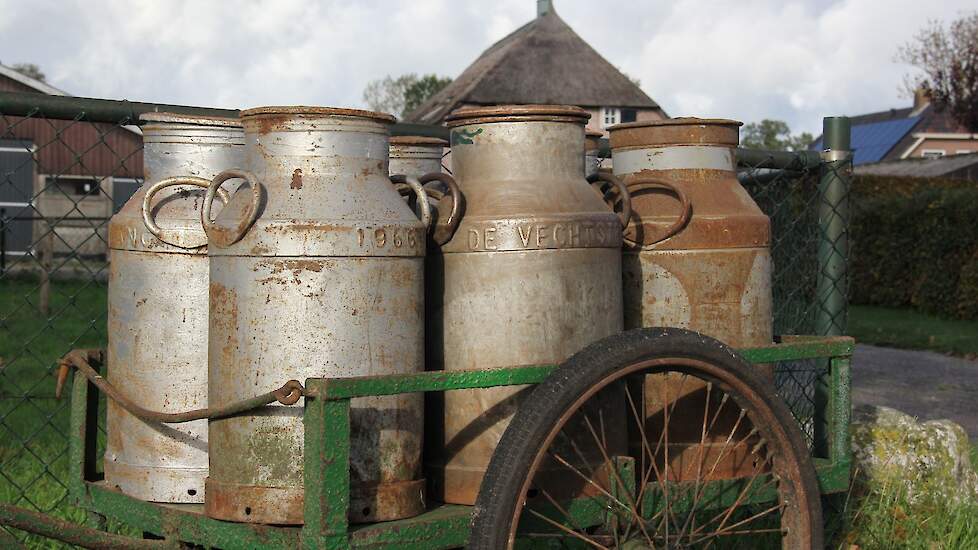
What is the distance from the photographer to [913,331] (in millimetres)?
12930

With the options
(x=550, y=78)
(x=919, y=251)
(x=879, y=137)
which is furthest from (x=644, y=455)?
(x=879, y=137)

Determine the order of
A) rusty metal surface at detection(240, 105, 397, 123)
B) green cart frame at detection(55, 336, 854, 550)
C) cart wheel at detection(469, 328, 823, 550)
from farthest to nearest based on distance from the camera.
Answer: rusty metal surface at detection(240, 105, 397, 123) → cart wheel at detection(469, 328, 823, 550) → green cart frame at detection(55, 336, 854, 550)

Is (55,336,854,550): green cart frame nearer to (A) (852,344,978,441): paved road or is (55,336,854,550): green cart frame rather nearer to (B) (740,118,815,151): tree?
(A) (852,344,978,441): paved road

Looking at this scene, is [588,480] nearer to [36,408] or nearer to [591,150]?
[591,150]

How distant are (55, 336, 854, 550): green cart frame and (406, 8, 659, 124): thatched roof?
97.4 ft

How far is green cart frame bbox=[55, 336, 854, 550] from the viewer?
2.17m

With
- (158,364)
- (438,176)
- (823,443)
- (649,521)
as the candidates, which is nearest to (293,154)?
(438,176)

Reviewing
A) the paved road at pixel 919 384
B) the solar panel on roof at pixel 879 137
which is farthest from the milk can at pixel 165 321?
the solar panel on roof at pixel 879 137

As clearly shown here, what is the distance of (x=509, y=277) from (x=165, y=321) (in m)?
0.79

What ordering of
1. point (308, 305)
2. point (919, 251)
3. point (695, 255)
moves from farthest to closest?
point (919, 251)
point (695, 255)
point (308, 305)

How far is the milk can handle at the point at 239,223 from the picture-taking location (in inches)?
91.5

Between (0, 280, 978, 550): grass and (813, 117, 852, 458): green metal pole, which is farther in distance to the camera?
(813, 117, 852, 458): green metal pole

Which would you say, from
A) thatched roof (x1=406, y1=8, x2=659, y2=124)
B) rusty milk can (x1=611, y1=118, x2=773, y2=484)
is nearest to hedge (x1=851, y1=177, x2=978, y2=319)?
rusty milk can (x1=611, y1=118, x2=773, y2=484)

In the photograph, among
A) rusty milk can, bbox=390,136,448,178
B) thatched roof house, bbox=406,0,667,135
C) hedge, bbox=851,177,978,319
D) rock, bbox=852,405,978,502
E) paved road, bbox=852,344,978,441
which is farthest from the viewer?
thatched roof house, bbox=406,0,667,135
